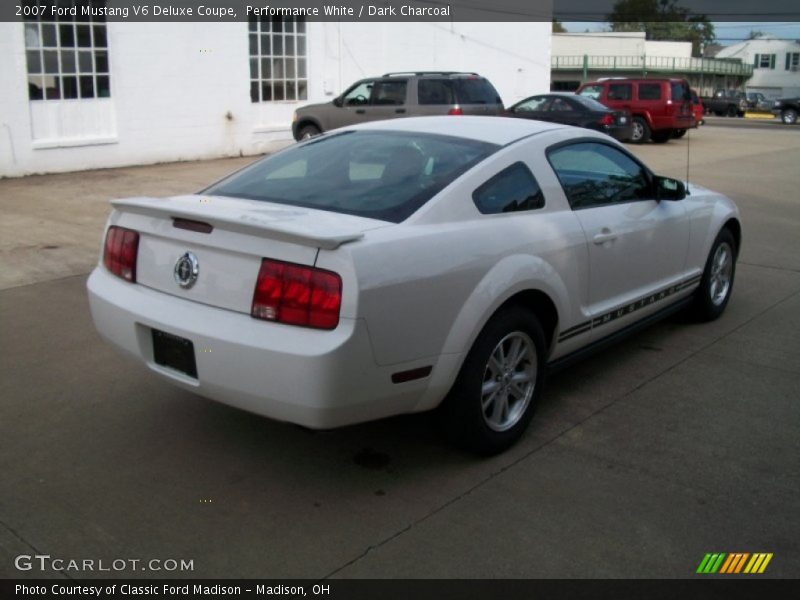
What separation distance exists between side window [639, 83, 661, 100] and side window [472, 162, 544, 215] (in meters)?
20.8

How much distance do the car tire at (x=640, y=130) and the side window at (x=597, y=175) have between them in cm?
1923

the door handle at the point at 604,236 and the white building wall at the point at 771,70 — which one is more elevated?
the white building wall at the point at 771,70

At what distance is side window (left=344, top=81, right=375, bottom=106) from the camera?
1762 cm

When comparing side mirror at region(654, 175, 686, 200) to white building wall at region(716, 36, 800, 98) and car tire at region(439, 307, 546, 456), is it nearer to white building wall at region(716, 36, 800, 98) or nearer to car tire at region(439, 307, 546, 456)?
car tire at region(439, 307, 546, 456)

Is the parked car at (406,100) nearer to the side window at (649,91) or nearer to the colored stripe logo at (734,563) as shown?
the side window at (649,91)

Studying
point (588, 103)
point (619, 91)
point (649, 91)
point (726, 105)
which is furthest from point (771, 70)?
point (588, 103)

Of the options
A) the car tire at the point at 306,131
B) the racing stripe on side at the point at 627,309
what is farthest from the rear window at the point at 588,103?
the racing stripe on side at the point at 627,309

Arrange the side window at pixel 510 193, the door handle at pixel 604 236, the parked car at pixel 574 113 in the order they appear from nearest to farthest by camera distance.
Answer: the side window at pixel 510 193 < the door handle at pixel 604 236 < the parked car at pixel 574 113

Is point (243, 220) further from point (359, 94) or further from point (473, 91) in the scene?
point (359, 94)

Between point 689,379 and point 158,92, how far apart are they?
530 inches

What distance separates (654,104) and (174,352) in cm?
2217

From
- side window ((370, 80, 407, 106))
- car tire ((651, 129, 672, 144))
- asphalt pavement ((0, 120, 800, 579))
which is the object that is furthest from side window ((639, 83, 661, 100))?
asphalt pavement ((0, 120, 800, 579))

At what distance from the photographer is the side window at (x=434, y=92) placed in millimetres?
16812

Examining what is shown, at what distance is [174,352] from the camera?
12.6 ft
